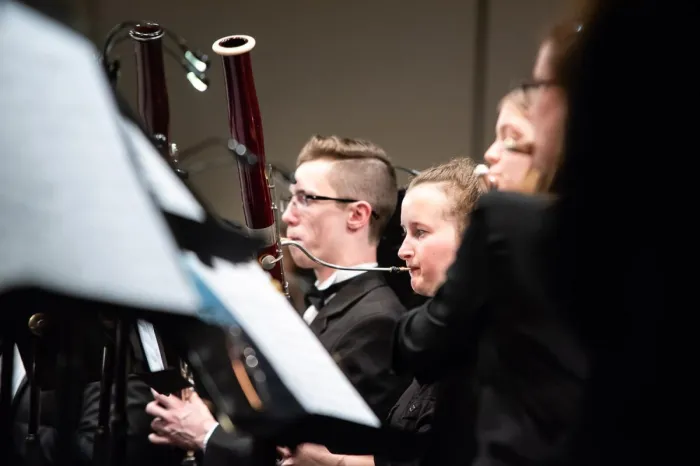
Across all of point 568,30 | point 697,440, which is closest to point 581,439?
point 697,440

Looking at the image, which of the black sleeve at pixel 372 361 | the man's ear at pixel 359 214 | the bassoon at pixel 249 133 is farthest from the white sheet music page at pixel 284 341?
the man's ear at pixel 359 214

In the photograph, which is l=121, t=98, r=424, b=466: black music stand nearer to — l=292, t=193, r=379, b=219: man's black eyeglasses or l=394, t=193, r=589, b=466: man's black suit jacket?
l=394, t=193, r=589, b=466: man's black suit jacket

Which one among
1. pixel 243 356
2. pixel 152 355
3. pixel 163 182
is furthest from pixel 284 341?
pixel 152 355

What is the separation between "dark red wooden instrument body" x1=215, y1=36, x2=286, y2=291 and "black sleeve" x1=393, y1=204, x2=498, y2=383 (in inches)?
16.7

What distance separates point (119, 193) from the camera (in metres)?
0.57

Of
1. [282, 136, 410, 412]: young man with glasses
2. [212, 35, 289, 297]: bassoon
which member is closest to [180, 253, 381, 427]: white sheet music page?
[212, 35, 289, 297]: bassoon

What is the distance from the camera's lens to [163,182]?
619 millimetres

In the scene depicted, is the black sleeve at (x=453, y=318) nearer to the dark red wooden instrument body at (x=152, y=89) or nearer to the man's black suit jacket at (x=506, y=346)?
the man's black suit jacket at (x=506, y=346)

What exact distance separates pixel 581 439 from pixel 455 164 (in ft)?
2.27

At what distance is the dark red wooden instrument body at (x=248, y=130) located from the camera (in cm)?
117

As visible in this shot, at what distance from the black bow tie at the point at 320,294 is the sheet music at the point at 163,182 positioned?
0.88 metres

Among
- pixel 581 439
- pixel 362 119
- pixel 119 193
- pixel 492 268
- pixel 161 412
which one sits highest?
pixel 119 193

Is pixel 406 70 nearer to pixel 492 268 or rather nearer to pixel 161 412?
pixel 161 412

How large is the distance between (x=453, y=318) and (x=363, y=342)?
61 centimetres
